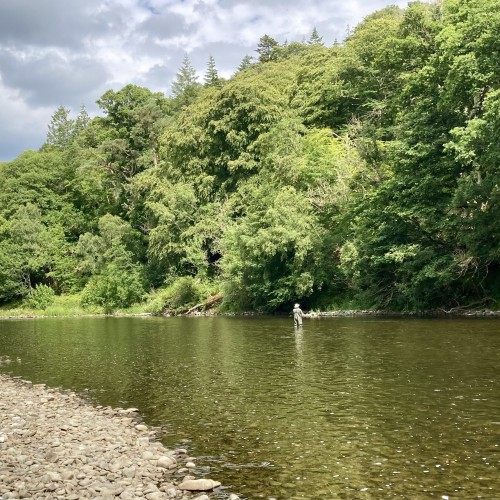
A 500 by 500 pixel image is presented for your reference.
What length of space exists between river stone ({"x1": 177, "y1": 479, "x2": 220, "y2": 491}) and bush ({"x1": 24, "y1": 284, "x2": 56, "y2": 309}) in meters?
65.9

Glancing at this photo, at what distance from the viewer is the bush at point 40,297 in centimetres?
6912

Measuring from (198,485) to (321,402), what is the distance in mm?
5462

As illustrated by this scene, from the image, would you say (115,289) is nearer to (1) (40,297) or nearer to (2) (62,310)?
(2) (62,310)

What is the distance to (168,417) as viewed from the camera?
40.9ft

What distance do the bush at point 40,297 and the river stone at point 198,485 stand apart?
65.9m

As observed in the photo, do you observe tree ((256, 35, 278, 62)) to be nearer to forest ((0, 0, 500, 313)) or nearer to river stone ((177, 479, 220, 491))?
forest ((0, 0, 500, 313))

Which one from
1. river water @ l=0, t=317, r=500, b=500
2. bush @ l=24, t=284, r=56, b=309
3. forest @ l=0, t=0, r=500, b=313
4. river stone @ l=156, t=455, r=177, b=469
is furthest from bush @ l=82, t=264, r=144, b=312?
river stone @ l=156, t=455, r=177, b=469

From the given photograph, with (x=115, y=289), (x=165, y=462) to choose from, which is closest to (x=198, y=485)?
(x=165, y=462)

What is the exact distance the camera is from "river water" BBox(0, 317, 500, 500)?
824cm

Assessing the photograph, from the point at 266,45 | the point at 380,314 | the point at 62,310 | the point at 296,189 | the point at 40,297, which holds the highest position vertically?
the point at 266,45

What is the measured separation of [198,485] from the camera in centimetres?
798

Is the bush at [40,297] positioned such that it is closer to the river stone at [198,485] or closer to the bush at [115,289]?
the bush at [115,289]

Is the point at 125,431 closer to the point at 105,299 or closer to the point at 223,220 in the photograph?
the point at 223,220

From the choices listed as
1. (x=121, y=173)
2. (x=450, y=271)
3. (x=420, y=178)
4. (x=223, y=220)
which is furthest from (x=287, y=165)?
(x=121, y=173)
